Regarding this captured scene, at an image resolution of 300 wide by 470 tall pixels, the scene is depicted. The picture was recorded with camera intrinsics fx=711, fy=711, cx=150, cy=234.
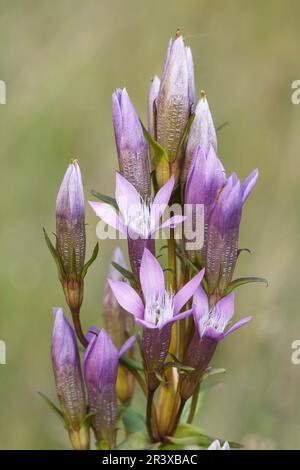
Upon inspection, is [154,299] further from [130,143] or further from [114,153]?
[114,153]

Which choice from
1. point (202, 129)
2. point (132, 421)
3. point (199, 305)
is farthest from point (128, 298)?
point (132, 421)

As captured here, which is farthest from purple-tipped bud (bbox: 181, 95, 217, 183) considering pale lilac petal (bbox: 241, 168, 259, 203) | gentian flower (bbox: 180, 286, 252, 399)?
gentian flower (bbox: 180, 286, 252, 399)

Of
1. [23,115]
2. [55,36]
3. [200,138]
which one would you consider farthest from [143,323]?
[55,36]

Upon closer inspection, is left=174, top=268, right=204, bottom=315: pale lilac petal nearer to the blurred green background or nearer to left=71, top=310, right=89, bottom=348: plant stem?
left=71, top=310, right=89, bottom=348: plant stem

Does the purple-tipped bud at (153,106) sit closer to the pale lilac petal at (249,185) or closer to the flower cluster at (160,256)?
the flower cluster at (160,256)

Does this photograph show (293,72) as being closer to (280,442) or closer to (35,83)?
(35,83)
